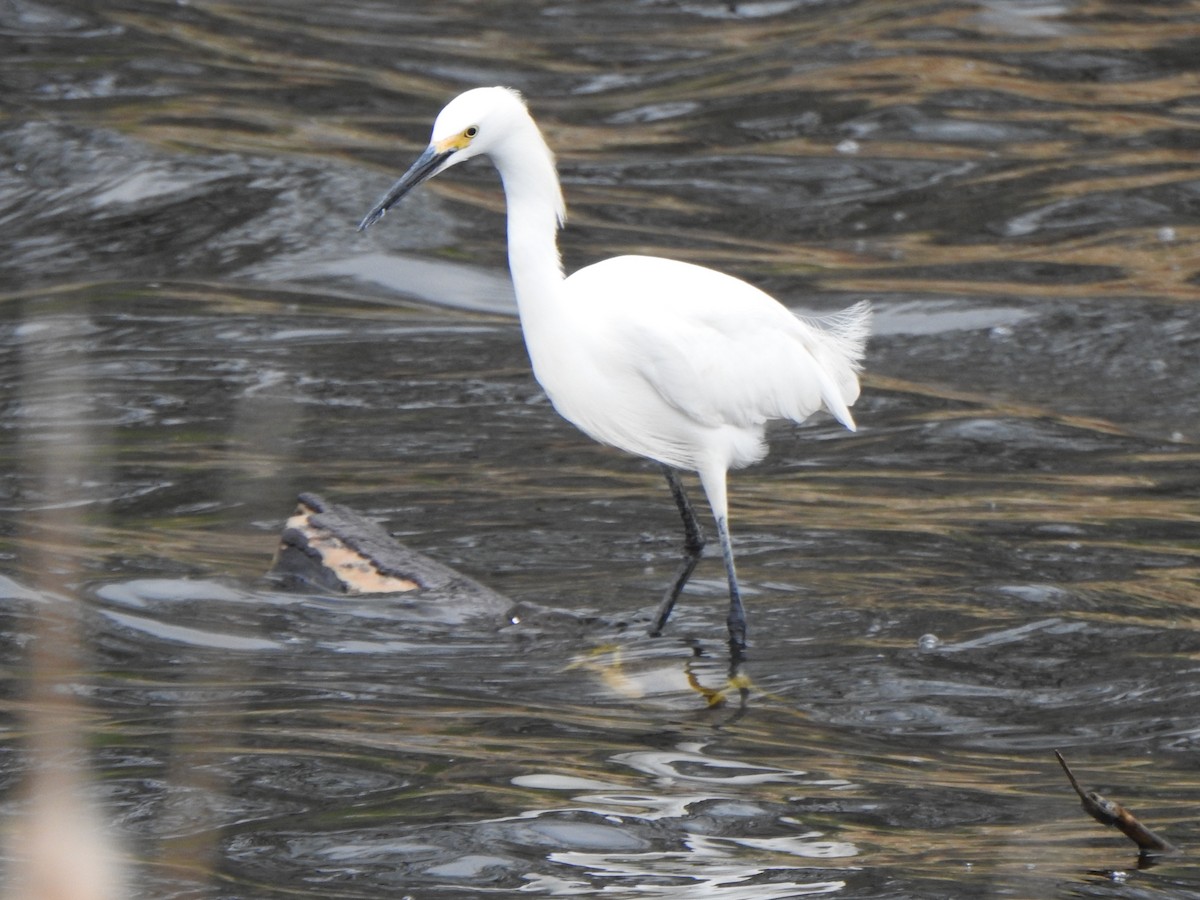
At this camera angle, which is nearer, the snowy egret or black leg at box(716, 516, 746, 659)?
the snowy egret

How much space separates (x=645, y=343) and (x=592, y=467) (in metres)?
1.91

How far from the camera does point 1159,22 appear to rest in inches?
460

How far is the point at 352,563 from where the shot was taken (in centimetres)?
502

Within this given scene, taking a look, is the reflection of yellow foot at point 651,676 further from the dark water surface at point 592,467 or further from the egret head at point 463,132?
the egret head at point 463,132

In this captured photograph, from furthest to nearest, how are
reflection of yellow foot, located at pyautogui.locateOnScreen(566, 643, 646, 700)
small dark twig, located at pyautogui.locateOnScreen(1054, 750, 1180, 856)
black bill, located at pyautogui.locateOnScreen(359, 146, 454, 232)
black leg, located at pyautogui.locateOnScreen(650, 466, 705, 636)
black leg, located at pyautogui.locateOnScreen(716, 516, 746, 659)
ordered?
black leg, located at pyautogui.locateOnScreen(650, 466, 705, 636), black leg, located at pyautogui.locateOnScreen(716, 516, 746, 659), reflection of yellow foot, located at pyautogui.locateOnScreen(566, 643, 646, 700), black bill, located at pyautogui.locateOnScreen(359, 146, 454, 232), small dark twig, located at pyautogui.locateOnScreen(1054, 750, 1180, 856)

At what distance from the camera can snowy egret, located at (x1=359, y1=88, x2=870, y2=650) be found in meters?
4.63

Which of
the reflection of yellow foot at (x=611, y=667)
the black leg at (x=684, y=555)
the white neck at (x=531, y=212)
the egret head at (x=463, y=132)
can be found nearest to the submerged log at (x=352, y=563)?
the reflection of yellow foot at (x=611, y=667)

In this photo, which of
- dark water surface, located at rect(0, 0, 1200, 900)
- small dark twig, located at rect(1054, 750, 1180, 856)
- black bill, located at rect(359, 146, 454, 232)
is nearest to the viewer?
small dark twig, located at rect(1054, 750, 1180, 856)

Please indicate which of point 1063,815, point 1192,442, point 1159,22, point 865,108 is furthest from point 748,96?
point 1063,815

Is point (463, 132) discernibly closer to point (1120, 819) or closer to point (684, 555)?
point (684, 555)

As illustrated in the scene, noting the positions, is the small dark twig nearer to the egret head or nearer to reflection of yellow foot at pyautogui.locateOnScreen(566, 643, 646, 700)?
reflection of yellow foot at pyautogui.locateOnScreen(566, 643, 646, 700)

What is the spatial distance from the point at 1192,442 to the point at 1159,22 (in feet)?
18.7

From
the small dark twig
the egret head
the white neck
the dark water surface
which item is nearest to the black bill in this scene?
the egret head

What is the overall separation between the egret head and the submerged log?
3.16 feet
